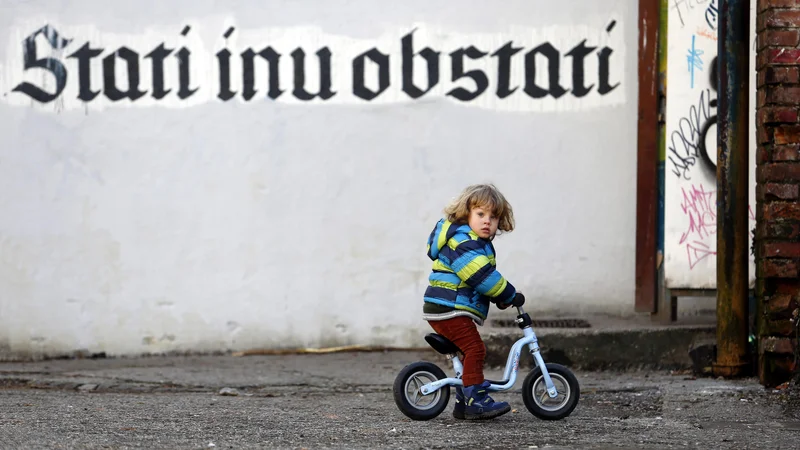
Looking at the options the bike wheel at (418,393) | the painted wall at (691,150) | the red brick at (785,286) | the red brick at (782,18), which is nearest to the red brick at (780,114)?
the red brick at (782,18)

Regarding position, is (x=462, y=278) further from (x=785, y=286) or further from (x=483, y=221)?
(x=785, y=286)

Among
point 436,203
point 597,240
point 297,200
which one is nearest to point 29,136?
point 297,200

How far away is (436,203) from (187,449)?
3.83m

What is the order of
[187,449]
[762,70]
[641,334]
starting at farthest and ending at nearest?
1. [641,334]
2. [762,70]
3. [187,449]

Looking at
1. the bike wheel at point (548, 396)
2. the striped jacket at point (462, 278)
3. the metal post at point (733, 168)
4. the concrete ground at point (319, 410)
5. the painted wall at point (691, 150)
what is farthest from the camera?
the painted wall at point (691, 150)

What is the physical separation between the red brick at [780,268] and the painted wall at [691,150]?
1014 mm

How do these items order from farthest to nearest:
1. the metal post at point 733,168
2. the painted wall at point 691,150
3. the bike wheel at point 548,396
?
the painted wall at point 691,150
the metal post at point 733,168
the bike wheel at point 548,396

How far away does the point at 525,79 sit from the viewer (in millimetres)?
7977

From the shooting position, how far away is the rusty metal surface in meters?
7.80

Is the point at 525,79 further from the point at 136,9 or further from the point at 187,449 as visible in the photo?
the point at 187,449

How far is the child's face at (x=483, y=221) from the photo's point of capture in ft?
17.1

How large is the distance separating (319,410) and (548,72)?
329 centimetres

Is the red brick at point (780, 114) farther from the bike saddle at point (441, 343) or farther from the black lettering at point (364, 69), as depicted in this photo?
the black lettering at point (364, 69)

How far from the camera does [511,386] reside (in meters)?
5.23
